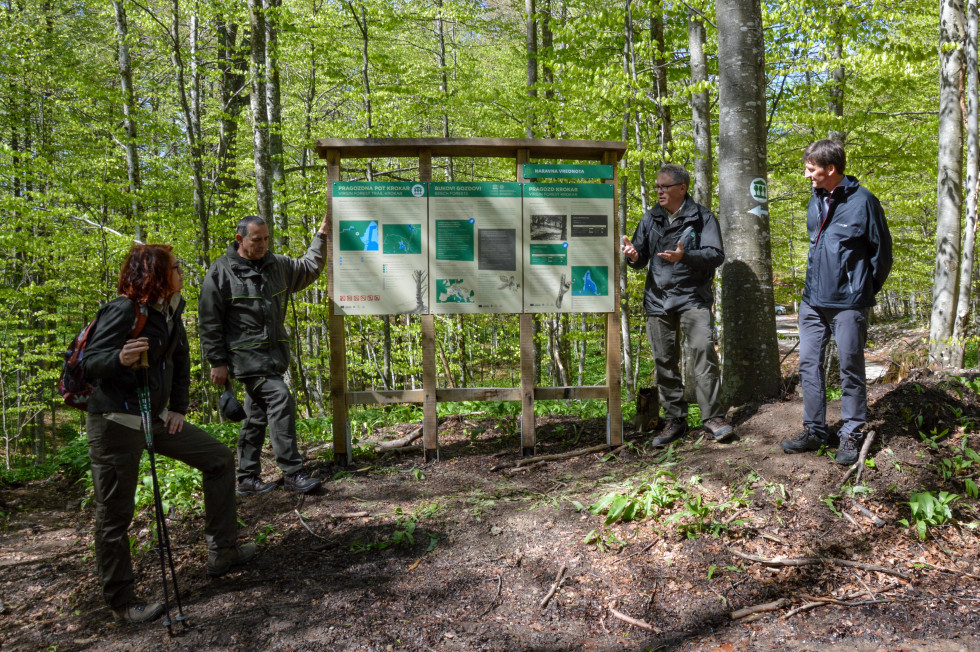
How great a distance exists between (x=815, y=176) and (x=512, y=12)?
16.0 m

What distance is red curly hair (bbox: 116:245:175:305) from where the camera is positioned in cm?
314

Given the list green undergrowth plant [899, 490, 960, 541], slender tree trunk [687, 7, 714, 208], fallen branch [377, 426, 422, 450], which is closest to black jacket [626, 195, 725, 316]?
green undergrowth plant [899, 490, 960, 541]

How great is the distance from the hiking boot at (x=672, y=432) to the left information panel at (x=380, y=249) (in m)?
2.26

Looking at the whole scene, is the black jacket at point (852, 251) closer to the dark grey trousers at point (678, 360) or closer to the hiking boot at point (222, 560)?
the dark grey trousers at point (678, 360)

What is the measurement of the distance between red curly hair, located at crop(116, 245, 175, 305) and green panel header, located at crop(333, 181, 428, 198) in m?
1.95

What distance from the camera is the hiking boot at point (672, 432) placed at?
501cm

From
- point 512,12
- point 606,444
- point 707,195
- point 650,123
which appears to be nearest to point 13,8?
point 512,12

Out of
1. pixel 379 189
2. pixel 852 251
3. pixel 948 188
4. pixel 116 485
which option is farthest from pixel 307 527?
pixel 948 188

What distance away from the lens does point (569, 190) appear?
5109 mm

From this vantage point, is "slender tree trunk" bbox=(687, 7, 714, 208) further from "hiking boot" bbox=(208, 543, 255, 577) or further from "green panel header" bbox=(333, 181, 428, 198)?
"hiking boot" bbox=(208, 543, 255, 577)

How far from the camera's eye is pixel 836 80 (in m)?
10.4

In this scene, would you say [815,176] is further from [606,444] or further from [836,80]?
[836,80]

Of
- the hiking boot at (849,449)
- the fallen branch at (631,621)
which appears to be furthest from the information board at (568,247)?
the fallen branch at (631,621)

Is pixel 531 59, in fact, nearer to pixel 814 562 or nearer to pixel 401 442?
pixel 401 442
